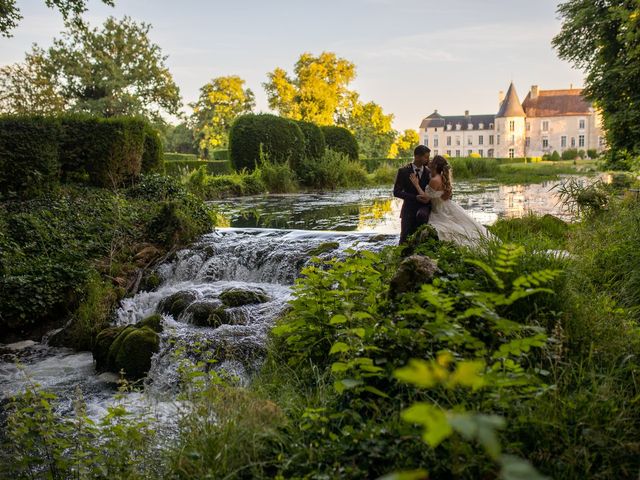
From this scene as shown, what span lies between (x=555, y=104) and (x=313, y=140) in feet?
248

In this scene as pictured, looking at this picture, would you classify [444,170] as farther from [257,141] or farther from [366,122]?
[366,122]

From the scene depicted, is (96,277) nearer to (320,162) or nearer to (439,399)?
(439,399)

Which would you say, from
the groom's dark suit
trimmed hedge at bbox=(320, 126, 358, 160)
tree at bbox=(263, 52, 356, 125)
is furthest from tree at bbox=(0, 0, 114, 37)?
tree at bbox=(263, 52, 356, 125)

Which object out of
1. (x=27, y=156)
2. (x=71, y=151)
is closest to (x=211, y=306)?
(x=27, y=156)

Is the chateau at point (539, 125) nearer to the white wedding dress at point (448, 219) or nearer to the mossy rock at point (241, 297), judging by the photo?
the white wedding dress at point (448, 219)

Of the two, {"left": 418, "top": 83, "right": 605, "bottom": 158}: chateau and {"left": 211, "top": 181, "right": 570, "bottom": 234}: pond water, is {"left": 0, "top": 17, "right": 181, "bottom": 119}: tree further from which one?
{"left": 418, "top": 83, "right": 605, "bottom": 158}: chateau

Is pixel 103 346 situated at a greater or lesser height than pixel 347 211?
lesser

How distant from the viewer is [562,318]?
381 cm

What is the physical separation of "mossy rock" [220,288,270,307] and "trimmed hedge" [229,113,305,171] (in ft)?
50.6

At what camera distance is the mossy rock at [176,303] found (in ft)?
24.0

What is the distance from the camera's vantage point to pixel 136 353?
19.3ft

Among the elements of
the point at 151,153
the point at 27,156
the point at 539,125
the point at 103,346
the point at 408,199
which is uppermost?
the point at 539,125

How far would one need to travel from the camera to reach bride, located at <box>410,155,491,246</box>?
23.0 ft

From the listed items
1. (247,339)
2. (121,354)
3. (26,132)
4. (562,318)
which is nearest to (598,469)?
(562,318)
